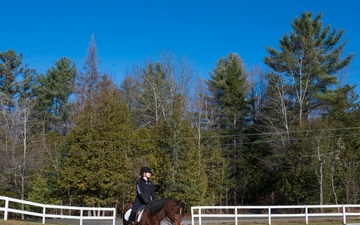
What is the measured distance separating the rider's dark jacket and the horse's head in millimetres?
1049

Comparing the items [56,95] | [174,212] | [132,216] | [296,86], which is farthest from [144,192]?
[56,95]

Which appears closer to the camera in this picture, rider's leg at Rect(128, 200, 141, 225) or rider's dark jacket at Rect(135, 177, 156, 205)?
rider's dark jacket at Rect(135, 177, 156, 205)

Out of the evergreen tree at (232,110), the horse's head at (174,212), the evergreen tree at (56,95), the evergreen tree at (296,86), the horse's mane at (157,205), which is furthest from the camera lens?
the evergreen tree at (56,95)

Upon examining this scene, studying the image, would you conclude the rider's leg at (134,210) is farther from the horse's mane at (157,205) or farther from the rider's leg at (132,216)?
the horse's mane at (157,205)

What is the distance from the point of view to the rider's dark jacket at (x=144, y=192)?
10734 mm

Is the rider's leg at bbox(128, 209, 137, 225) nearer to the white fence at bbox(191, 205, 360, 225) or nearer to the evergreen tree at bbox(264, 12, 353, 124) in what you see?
the white fence at bbox(191, 205, 360, 225)

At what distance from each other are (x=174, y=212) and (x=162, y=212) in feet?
1.33

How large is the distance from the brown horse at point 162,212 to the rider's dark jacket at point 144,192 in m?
0.28

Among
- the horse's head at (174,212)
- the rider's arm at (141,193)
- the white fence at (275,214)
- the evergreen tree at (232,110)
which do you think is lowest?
the white fence at (275,214)

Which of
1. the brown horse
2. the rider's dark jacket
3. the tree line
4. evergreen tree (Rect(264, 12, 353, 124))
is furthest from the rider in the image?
evergreen tree (Rect(264, 12, 353, 124))

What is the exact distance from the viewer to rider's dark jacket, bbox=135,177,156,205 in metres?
10.7

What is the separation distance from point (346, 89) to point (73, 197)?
27483 millimetres

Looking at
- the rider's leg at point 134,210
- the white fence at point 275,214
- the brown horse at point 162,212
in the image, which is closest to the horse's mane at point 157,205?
the brown horse at point 162,212

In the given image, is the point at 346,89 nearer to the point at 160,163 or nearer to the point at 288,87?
the point at 288,87
